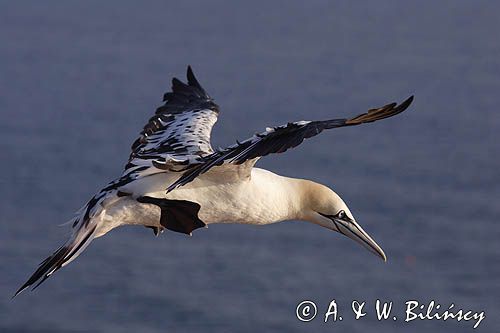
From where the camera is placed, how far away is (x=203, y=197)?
10.8 m

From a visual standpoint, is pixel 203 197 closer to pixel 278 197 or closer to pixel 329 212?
pixel 278 197

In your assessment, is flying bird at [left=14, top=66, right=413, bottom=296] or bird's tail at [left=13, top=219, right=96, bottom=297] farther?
bird's tail at [left=13, top=219, right=96, bottom=297]

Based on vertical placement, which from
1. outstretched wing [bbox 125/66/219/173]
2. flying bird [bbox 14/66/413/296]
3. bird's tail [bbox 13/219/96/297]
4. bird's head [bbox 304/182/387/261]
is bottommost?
bird's tail [bbox 13/219/96/297]

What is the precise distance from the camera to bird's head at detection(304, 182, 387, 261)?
1130 centimetres

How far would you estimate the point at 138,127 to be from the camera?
Answer: 17.4 metres

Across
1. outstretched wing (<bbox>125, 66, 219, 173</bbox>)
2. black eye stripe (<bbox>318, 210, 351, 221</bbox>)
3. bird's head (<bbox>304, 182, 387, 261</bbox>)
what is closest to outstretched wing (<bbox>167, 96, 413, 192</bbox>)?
outstretched wing (<bbox>125, 66, 219, 173</bbox>)

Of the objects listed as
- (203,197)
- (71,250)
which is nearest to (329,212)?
(203,197)

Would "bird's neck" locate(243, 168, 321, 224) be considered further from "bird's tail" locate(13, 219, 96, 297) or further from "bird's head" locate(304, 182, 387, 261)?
"bird's tail" locate(13, 219, 96, 297)

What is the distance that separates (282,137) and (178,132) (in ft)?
8.25

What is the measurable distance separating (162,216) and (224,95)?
25.2 feet

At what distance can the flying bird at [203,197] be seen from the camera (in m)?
9.98

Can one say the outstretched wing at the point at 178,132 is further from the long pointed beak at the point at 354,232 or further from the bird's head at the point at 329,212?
the long pointed beak at the point at 354,232

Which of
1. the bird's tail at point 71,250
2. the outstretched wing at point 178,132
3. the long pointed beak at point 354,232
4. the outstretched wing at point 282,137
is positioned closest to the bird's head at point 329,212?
the long pointed beak at point 354,232

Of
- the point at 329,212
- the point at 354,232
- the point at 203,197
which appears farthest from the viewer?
the point at 354,232
